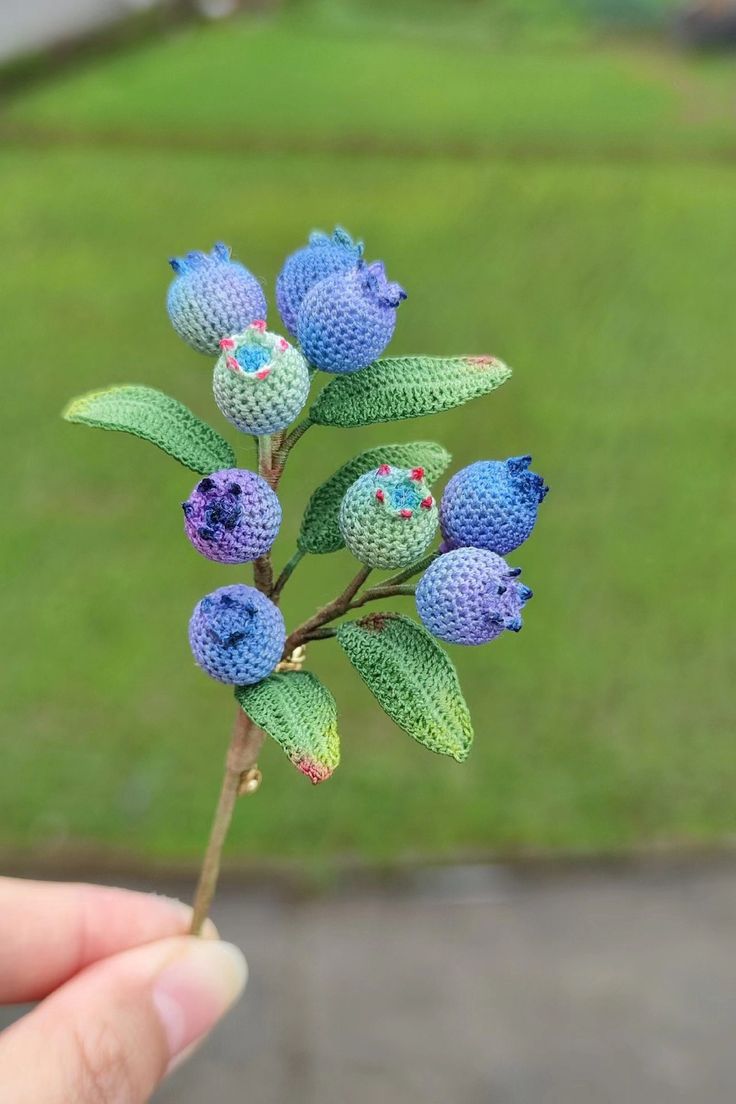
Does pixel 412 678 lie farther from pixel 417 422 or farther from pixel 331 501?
pixel 417 422

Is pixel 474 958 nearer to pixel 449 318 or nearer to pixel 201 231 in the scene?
pixel 449 318

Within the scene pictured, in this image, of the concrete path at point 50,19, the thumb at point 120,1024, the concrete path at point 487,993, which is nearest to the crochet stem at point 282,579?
the thumb at point 120,1024

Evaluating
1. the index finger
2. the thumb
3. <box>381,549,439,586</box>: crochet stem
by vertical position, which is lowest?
the index finger

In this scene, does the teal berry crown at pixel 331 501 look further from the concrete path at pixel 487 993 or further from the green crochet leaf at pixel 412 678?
the concrete path at pixel 487 993

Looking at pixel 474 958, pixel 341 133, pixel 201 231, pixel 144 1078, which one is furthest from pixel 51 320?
pixel 144 1078

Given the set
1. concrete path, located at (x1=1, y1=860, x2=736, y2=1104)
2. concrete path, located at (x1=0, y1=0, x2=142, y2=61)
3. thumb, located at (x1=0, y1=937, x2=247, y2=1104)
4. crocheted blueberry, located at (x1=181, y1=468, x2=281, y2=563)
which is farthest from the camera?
concrete path, located at (x1=0, y1=0, x2=142, y2=61)

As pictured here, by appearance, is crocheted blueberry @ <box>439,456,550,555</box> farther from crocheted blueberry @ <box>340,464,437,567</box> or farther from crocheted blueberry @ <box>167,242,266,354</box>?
crocheted blueberry @ <box>167,242,266,354</box>

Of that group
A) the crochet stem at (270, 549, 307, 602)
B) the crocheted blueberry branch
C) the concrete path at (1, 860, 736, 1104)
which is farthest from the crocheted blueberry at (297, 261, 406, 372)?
the concrete path at (1, 860, 736, 1104)

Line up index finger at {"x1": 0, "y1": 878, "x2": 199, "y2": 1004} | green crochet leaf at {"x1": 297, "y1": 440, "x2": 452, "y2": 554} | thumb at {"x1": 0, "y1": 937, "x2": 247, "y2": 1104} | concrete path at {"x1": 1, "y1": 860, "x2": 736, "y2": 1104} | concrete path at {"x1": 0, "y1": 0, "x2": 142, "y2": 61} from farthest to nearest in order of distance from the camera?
concrete path at {"x1": 0, "y1": 0, "x2": 142, "y2": 61}
concrete path at {"x1": 1, "y1": 860, "x2": 736, "y2": 1104}
index finger at {"x1": 0, "y1": 878, "x2": 199, "y2": 1004}
thumb at {"x1": 0, "y1": 937, "x2": 247, "y2": 1104}
green crochet leaf at {"x1": 297, "y1": 440, "x2": 452, "y2": 554}
